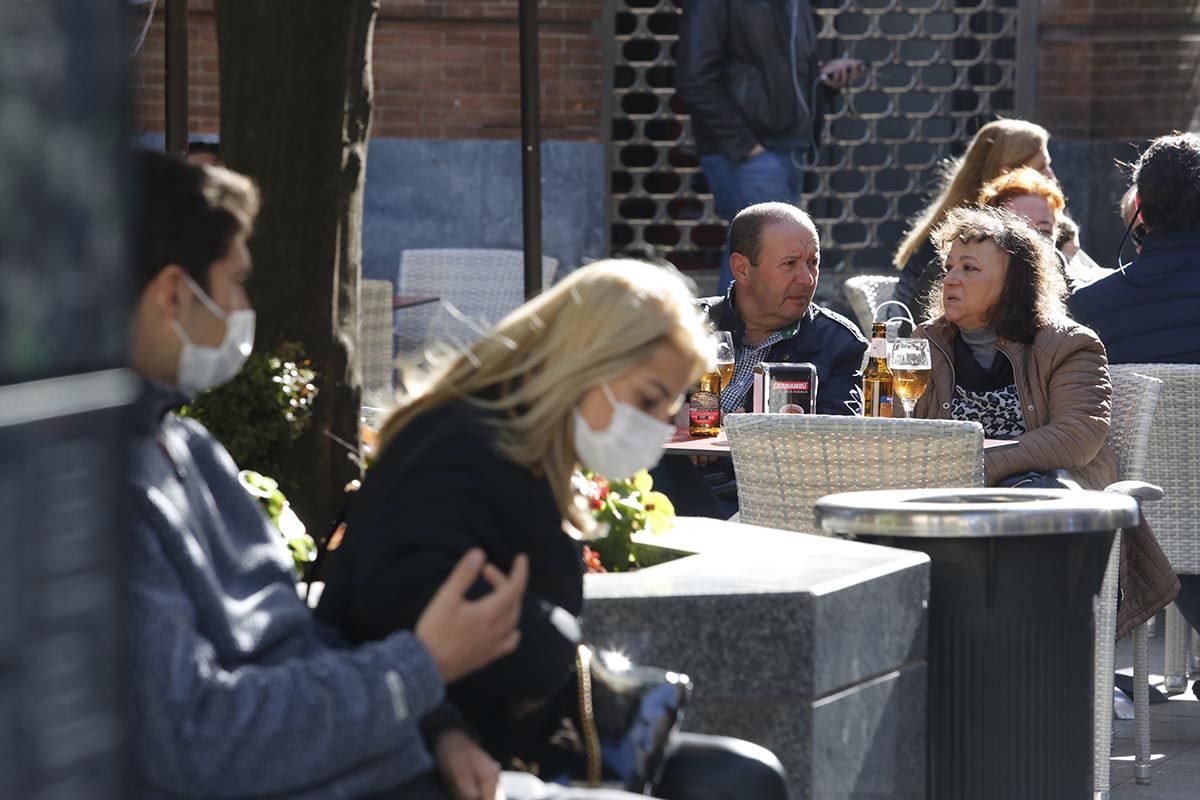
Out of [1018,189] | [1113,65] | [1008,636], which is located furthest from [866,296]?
[1008,636]

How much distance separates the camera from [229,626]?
7.29ft

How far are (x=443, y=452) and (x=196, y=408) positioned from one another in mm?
2606

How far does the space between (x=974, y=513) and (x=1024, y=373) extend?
211cm

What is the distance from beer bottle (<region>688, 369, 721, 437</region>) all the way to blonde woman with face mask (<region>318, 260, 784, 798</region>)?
9.86 feet

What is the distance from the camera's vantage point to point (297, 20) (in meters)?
4.50

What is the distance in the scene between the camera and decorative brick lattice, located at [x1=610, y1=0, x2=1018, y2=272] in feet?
37.9

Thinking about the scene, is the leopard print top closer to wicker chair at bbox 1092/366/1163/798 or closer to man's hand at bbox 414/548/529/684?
wicker chair at bbox 1092/366/1163/798

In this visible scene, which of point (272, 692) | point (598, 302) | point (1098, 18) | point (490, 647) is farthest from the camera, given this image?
point (1098, 18)

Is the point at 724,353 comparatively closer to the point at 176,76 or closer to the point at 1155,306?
the point at 1155,306

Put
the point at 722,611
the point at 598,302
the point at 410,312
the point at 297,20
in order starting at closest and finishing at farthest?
the point at 598,302, the point at 722,611, the point at 297,20, the point at 410,312

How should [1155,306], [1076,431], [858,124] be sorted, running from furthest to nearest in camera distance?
[858,124] → [1155,306] → [1076,431]

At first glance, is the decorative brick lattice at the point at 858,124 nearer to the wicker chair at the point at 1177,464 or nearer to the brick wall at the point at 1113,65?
the brick wall at the point at 1113,65

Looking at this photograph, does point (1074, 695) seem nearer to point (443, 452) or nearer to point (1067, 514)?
point (1067, 514)

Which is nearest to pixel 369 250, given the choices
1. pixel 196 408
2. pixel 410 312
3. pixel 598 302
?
pixel 410 312
